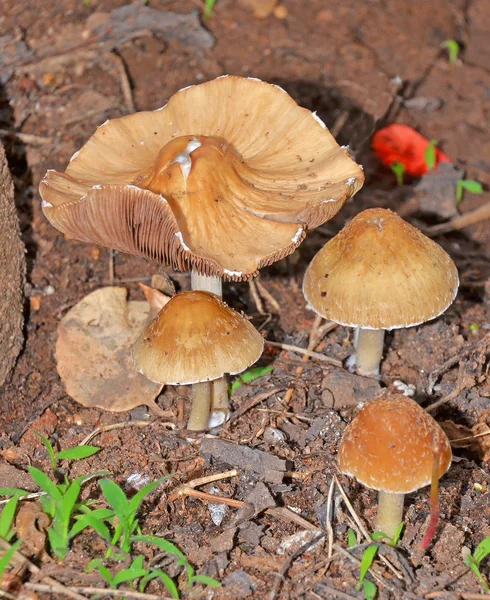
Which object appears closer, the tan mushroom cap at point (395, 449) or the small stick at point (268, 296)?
the tan mushroom cap at point (395, 449)

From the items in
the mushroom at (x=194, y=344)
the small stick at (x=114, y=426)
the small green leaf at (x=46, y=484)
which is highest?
the mushroom at (x=194, y=344)

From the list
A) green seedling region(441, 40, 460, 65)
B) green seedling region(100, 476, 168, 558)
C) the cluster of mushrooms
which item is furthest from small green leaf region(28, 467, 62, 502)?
green seedling region(441, 40, 460, 65)

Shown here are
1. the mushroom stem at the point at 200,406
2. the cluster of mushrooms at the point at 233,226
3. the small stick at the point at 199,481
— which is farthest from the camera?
the mushroom stem at the point at 200,406

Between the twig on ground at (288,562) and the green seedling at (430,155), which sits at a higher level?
the green seedling at (430,155)

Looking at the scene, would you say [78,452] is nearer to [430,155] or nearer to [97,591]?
[97,591]

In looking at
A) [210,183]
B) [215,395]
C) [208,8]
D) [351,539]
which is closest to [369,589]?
[351,539]

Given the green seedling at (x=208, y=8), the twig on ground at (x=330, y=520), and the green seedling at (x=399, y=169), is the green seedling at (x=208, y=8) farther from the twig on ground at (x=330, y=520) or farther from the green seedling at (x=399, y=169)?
the twig on ground at (x=330, y=520)

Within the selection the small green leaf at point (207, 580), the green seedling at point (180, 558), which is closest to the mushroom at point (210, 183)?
the green seedling at point (180, 558)

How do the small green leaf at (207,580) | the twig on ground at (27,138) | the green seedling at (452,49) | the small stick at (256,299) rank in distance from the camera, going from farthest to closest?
the green seedling at (452,49) < the twig on ground at (27,138) < the small stick at (256,299) < the small green leaf at (207,580)
